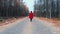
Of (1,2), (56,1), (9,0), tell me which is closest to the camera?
(1,2)

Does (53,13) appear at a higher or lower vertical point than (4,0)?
lower

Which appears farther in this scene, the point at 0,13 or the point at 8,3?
the point at 8,3

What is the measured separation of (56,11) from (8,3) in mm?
22614

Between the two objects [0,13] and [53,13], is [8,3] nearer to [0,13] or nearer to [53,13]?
[0,13]

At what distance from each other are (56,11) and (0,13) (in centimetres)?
2488

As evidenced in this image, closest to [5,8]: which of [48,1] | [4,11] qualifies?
[4,11]

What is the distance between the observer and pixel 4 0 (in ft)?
292

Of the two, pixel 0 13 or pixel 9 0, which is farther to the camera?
pixel 9 0

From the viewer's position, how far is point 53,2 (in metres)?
90.6

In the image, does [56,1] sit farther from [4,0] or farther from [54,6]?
[4,0]

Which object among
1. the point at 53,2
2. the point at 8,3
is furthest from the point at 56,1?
the point at 8,3

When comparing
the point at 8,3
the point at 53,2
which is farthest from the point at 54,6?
the point at 8,3

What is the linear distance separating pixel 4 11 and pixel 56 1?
939 inches

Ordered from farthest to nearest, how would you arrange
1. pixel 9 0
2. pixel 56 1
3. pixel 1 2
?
1. pixel 9 0
2. pixel 56 1
3. pixel 1 2
